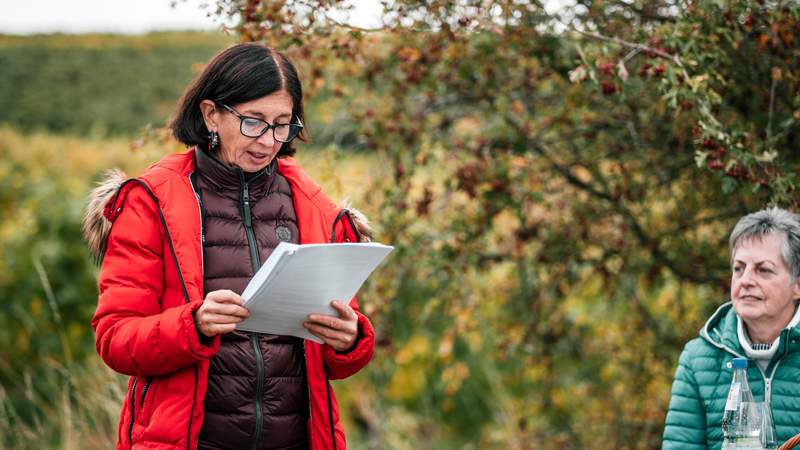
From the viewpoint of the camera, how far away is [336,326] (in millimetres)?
2365

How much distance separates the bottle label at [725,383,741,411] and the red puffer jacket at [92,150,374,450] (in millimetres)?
1245

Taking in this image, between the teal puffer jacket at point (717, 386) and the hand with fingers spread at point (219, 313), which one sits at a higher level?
the hand with fingers spread at point (219, 313)

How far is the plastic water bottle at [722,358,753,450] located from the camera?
2.75m

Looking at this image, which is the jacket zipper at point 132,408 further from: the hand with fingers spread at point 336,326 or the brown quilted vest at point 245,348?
the hand with fingers spread at point 336,326

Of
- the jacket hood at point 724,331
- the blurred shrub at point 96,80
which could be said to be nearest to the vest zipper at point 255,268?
the jacket hood at point 724,331

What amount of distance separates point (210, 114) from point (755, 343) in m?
1.86

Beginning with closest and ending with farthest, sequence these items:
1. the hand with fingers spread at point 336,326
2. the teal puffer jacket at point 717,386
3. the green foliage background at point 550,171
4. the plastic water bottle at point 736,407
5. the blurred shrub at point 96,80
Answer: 1. the hand with fingers spread at point 336,326
2. the plastic water bottle at point 736,407
3. the teal puffer jacket at point 717,386
4. the green foliage background at point 550,171
5. the blurred shrub at point 96,80

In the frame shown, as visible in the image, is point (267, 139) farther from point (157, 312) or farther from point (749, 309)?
point (749, 309)

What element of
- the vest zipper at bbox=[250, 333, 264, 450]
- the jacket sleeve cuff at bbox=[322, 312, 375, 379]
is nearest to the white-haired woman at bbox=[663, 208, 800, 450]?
the jacket sleeve cuff at bbox=[322, 312, 375, 379]

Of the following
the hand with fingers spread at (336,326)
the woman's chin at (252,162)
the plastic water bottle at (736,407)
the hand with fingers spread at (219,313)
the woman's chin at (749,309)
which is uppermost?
the woman's chin at (252,162)

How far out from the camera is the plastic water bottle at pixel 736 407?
108 inches

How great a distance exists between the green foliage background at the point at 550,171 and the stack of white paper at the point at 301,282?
1.38 meters

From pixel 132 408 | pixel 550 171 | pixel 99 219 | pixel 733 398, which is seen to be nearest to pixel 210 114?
pixel 99 219

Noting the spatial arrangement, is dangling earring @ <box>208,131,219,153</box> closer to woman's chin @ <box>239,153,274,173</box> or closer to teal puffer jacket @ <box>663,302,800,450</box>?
woman's chin @ <box>239,153,274,173</box>
